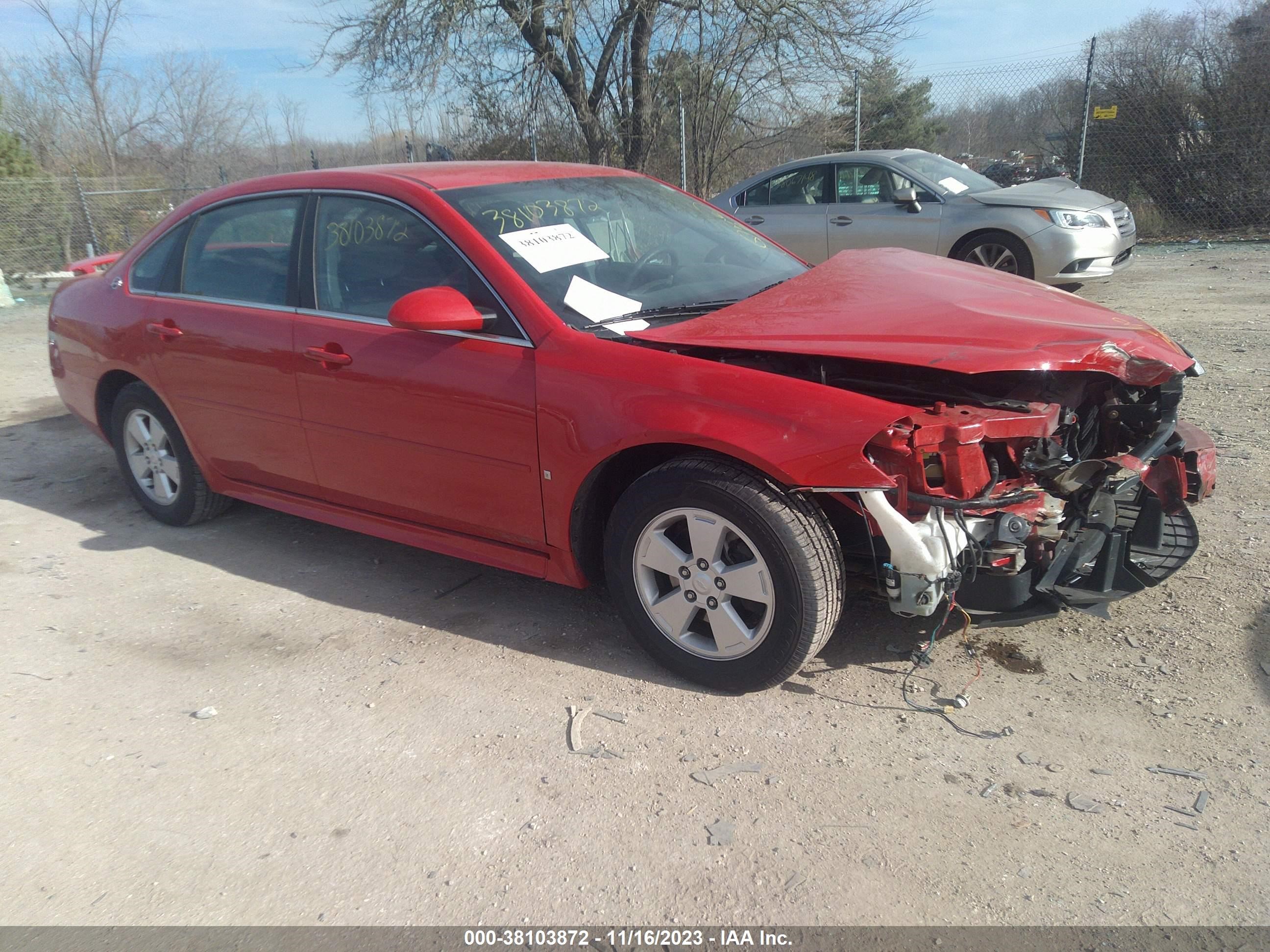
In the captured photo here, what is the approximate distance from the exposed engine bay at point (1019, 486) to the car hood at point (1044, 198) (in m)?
6.29

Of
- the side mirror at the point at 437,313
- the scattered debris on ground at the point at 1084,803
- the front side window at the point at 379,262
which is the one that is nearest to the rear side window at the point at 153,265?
the front side window at the point at 379,262

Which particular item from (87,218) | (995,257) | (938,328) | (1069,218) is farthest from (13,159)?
(938,328)

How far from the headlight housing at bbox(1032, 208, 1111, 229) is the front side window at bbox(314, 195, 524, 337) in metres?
7.15

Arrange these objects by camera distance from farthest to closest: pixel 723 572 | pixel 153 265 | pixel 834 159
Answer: pixel 834 159 → pixel 153 265 → pixel 723 572

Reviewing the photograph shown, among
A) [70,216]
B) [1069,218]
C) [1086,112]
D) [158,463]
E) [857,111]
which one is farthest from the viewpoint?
[70,216]

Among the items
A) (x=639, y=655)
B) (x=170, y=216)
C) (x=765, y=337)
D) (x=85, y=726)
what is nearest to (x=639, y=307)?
(x=765, y=337)

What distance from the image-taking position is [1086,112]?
1329cm

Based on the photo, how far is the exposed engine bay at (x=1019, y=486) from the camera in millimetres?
2703

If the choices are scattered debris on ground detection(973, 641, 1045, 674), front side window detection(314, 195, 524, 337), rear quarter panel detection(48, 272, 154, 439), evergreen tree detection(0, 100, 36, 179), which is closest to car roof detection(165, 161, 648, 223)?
front side window detection(314, 195, 524, 337)

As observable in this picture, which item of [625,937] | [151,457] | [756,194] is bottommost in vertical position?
[625,937]

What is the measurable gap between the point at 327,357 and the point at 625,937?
2462mm

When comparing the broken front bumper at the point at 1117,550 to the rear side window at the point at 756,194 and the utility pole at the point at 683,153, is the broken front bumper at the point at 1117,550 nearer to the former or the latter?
the rear side window at the point at 756,194

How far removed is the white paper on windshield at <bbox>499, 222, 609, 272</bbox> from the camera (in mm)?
3365

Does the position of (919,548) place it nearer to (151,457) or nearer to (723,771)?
(723,771)
